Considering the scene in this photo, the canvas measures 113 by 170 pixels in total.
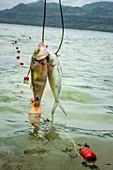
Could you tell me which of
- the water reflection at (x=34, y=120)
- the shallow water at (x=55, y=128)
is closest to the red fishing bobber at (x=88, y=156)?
the shallow water at (x=55, y=128)

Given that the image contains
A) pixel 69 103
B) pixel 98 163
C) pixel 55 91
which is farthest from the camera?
pixel 69 103

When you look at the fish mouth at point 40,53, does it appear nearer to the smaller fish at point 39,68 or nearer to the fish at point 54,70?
the smaller fish at point 39,68

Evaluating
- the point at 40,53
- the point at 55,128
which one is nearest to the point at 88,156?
the point at 55,128

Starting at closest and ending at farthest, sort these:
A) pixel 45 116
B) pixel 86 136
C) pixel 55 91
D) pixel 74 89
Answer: pixel 55 91
pixel 86 136
pixel 45 116
pixel 74 89

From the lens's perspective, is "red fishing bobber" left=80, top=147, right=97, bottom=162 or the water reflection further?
the water reflection

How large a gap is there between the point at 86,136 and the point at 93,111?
1694 mm

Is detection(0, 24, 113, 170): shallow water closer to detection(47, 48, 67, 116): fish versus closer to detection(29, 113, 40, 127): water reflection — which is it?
detection(29, 113, 40, 127): water reflection

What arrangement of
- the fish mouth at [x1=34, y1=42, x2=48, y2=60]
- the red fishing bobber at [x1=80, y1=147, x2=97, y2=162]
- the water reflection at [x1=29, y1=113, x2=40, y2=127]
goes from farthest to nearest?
the water reflection at [x1=29, y1=113, x2=40, y2=127] < the red fishing bobber at [x1=80, y1=147, x2=97, y2=162] < the fish mouth at [x1=34, y1=42, x2=48, y2=60]

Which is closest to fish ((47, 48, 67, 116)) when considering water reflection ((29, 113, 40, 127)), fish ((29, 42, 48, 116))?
fish ((29, 42, 48, 116))

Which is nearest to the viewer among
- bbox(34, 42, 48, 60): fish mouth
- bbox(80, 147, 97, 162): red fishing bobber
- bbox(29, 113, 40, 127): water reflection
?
bbox(34, 42, 48, 60): fish mouth

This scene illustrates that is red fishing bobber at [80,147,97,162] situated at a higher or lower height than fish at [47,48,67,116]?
lower

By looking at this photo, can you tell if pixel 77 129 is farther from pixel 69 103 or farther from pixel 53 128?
pixel 69 103

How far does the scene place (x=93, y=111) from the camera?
564cm

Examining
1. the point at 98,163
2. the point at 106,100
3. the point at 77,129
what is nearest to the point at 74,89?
the point at 106,100
